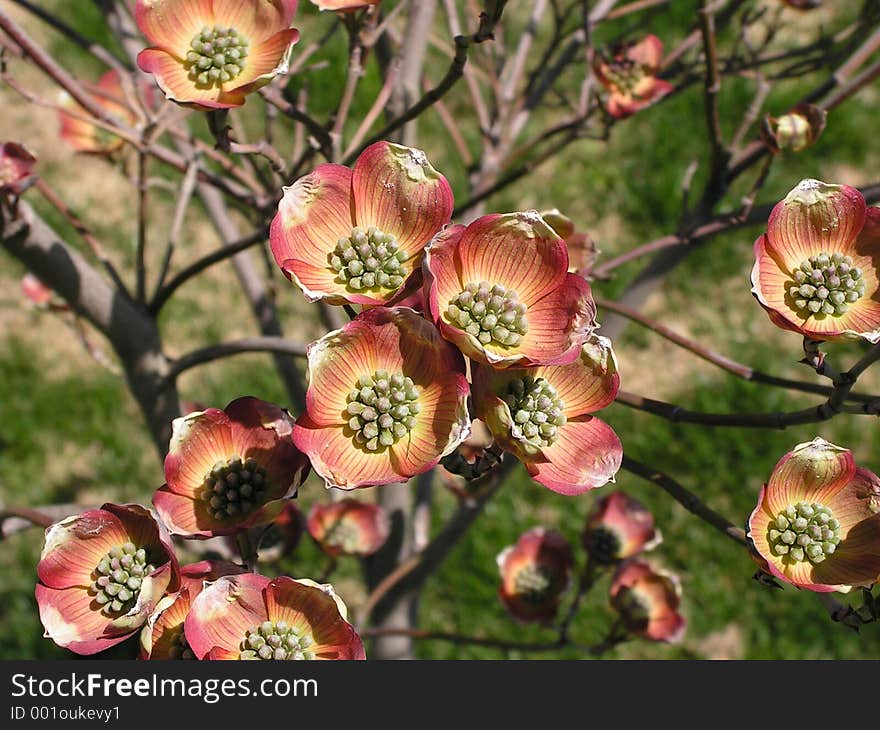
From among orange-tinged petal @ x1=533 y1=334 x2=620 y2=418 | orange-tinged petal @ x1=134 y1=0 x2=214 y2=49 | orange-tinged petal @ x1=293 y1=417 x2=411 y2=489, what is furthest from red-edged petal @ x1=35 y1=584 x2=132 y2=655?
orange-tinged petal @ x1=134 y1=0 x2=214 y2=49

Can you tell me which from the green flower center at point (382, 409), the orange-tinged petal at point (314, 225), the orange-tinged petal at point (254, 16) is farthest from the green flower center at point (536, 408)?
the orange-tinged petal at point (254, 16)

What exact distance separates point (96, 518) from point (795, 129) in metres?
1.04

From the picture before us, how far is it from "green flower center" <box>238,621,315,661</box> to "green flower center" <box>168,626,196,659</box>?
54 mm

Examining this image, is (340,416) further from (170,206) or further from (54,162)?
(54,162)

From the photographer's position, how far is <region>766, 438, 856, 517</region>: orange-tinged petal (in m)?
1.10

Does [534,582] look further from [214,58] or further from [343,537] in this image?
[214,58]

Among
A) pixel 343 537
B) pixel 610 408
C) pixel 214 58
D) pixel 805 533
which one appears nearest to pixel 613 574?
pixel 343 537

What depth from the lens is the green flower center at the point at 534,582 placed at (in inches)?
72.0

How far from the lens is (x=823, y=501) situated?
115 centimetres

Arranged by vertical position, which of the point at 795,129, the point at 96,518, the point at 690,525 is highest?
the point at 795,129

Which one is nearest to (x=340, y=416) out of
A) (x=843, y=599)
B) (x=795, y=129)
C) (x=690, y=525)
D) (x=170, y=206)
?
(x=795, y=129)

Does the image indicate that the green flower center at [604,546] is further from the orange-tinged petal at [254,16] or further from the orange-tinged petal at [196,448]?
the orange-tinged petal at [254,16]

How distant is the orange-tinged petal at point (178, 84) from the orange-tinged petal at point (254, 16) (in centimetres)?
10

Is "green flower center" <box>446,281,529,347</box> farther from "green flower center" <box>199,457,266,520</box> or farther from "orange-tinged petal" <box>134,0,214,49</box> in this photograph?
"orange-tinged petal" <box>134,0,214,49</box>
